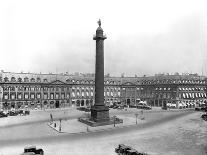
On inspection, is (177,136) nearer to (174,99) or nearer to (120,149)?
(120,149)

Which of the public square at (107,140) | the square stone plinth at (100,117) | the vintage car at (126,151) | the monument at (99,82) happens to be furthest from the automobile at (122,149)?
the monument at (99,82)

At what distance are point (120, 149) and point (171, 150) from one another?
6362 mm

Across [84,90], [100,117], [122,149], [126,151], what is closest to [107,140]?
[122,149]

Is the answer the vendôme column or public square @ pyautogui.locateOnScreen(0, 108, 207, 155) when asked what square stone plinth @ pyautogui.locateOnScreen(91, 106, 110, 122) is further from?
public square @ pyautogui.locateOnScreen(0, 108, 207, 155)

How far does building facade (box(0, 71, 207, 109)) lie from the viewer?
81188 millimetres

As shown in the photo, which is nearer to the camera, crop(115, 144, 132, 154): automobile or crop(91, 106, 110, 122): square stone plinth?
crop(115, 144, 132, 154): automobile

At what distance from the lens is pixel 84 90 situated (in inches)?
3666

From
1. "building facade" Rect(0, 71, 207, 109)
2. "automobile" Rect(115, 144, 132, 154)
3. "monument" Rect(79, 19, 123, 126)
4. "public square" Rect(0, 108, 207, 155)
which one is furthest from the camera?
"building facade" Rect(0, 71, 207, 109)

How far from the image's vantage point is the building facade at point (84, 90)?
81.2 meters

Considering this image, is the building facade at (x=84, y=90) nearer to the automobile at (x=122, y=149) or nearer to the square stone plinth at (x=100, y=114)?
the square stone plinth at (x=100, y=114)

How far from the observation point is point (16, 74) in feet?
274

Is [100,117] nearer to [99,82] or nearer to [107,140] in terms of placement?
[99,82]

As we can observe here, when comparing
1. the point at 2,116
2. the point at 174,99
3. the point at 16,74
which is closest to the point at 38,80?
the point at 16,74

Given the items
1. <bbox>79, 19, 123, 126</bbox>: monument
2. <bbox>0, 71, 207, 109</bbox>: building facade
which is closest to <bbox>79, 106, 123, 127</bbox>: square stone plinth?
<bbox>79, 19, 123, 126</bbox>: monument
